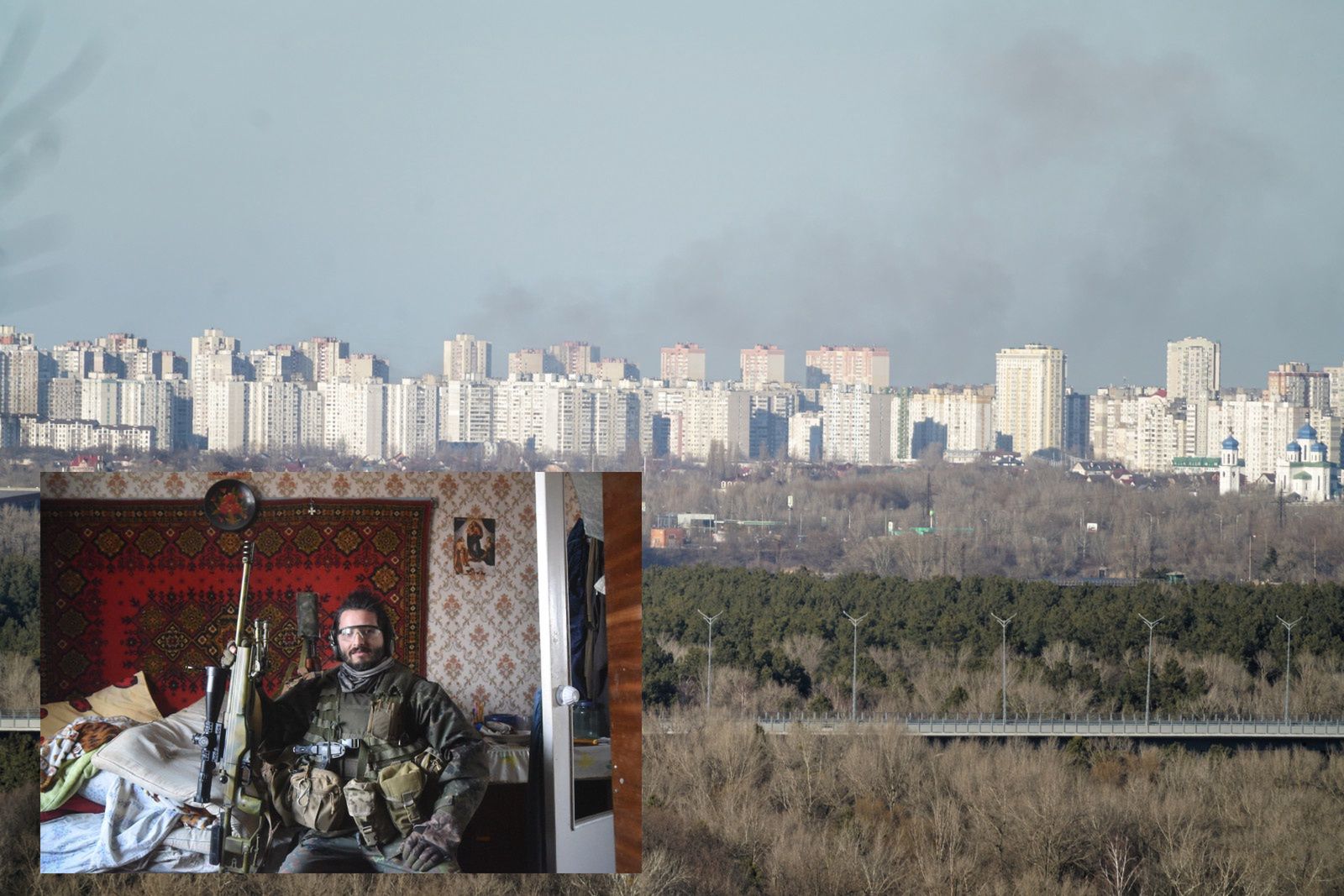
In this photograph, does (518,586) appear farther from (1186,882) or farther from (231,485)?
(1186,882)

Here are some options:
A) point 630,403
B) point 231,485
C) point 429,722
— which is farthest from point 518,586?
point 630,403

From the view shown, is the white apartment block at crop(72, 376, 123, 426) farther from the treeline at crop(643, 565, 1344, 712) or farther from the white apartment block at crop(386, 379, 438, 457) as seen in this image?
the treeline at crop(643, 565, 1344, 712)

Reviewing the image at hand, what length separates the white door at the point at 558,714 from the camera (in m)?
3.98

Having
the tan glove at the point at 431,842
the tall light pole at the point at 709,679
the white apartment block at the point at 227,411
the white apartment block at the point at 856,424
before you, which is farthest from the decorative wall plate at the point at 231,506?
the white apartment block at the point at 856,424

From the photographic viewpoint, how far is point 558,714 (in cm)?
399

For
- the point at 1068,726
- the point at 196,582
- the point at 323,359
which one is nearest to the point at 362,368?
the point at 323,359

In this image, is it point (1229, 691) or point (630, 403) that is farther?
point (630, 403)

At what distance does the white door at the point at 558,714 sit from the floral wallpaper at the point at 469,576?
26 mm

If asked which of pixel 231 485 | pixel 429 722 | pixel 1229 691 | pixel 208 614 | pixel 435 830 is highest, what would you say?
pixel 231 485

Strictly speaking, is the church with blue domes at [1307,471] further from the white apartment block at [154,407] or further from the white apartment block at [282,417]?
the white apartment block at [154,407]

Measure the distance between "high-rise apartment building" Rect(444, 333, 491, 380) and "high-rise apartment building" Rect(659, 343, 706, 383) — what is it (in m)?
3.71

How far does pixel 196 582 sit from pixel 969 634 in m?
12.0

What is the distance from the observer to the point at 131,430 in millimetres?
28375

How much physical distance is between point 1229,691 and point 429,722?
11409mm
